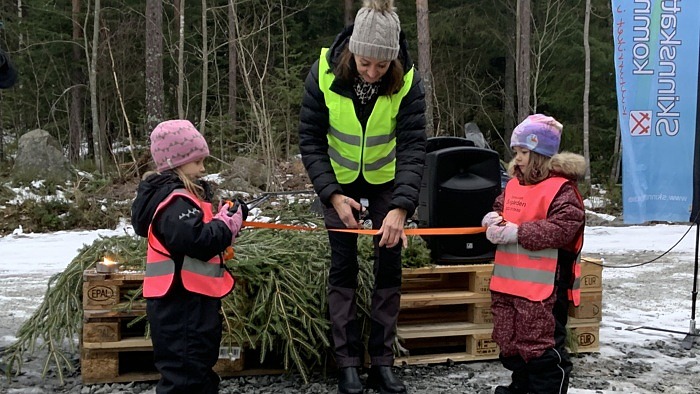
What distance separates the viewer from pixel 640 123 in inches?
217

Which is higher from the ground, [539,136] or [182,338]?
[539,136]

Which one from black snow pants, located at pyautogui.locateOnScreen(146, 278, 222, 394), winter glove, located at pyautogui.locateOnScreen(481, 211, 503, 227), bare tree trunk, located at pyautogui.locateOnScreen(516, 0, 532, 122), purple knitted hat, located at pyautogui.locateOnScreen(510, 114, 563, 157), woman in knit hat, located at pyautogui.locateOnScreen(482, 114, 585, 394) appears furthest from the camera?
bare tree trunk, located at pyautogui.locateOnScreen(516, 0, 532, 122)

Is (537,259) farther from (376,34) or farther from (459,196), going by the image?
(376,34)

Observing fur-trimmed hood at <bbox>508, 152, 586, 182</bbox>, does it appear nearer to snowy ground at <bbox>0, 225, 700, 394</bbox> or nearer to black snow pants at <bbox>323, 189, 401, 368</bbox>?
black snow pants at <bbox>323, 189, 401, 368</bbox>

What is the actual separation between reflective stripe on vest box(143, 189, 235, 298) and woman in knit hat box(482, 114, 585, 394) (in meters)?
1.43

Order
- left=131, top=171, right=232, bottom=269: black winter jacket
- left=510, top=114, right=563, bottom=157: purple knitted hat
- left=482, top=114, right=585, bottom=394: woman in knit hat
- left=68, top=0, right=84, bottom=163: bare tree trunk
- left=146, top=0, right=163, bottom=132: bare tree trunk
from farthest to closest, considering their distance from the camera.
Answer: left=68, top=0, right=84, bottom=163: bare tree trunk
left=146, top=0, right=163, bottom=132: bare tree trunk
left=510, top=114, right=563, bottom=157: purple knitted hat
left=482, top=114, right=585, bottom=394: woman in knit hat
left=131, top=171, right=232, bottom=269: black winter jacket

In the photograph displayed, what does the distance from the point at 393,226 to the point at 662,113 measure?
9.80ft

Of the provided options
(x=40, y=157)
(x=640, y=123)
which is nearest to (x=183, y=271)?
(x=640, y=123)

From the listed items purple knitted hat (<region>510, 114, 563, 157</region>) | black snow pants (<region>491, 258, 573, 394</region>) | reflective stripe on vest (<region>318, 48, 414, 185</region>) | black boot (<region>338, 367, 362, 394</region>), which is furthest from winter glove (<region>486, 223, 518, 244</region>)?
black boot (<region>338, 367, 362, 394</region>)

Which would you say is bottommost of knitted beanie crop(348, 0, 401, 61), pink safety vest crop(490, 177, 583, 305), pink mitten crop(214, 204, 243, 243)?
pink safety vest crop(490, 177, 583, 305)

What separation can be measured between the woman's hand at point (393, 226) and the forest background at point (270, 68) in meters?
12.7

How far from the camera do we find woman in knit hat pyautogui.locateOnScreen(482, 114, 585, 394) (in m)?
3.45

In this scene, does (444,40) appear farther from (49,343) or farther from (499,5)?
(49,343)

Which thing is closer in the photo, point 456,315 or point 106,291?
point 106,291
